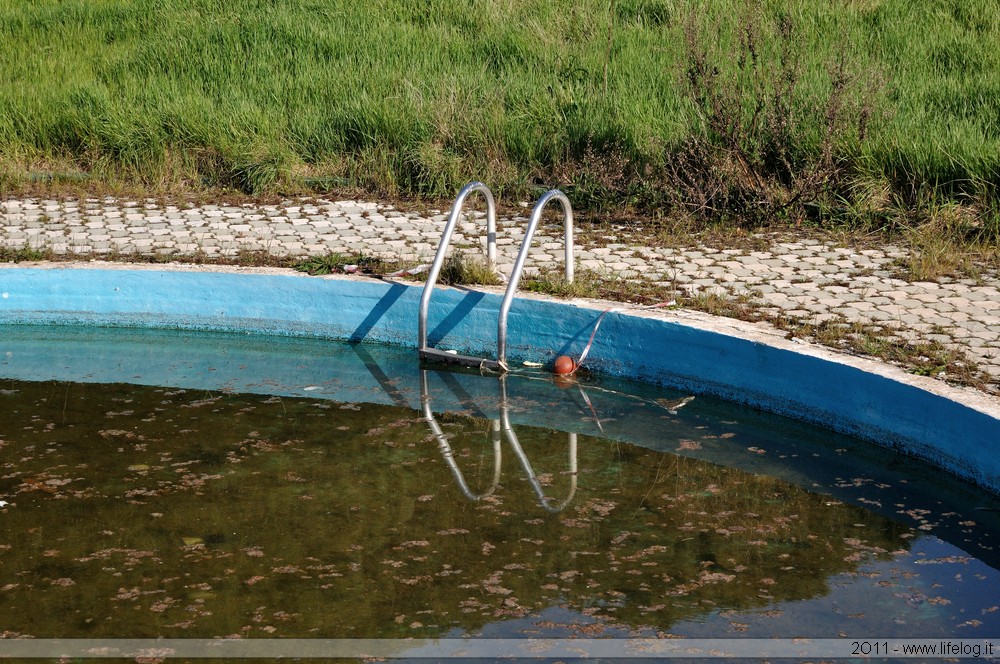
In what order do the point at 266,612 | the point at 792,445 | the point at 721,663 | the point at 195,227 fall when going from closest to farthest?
1. the point at 721,663
2. the point at 266,612
3. the point at 792,445
4. the point at 195,227

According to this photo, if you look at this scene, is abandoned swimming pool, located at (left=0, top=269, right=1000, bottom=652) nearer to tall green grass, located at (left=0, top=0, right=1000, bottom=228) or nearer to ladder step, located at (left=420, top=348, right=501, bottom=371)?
ladder step, located at (left=420, top=348, right=501, bottom=371)

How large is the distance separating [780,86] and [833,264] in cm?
201

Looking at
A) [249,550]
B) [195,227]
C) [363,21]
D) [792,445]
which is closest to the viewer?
[249,550]

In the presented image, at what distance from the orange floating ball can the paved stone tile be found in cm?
91

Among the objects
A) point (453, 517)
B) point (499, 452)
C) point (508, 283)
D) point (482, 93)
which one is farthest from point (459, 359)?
point (482, 93)

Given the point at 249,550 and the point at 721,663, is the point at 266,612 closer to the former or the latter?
the point at 249,550

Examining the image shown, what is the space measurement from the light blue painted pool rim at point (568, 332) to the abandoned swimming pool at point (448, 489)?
2 centimetres

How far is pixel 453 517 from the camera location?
A: 202 inches

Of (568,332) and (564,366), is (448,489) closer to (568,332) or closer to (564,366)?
(564,366)

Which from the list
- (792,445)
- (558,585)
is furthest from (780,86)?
(558,585)

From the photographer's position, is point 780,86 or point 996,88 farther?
point 996,88

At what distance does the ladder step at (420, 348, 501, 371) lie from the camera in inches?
268

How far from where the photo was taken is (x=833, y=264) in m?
7.86

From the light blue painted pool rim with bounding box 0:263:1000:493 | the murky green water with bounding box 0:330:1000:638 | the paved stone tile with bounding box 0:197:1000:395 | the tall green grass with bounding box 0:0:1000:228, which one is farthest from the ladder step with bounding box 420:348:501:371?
the tall green grass with bounding box 0:0:1000:228
